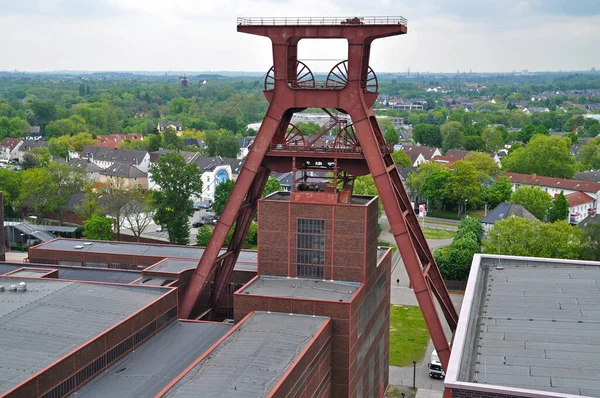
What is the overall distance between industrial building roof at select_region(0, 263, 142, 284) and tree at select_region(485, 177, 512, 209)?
241 feet

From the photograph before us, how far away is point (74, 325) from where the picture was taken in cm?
3206

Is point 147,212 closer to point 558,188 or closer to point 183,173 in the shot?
point 183,173

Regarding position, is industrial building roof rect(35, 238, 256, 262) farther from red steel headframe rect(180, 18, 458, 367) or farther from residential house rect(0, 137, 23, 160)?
residential house rect(0, 137, 23, 160)

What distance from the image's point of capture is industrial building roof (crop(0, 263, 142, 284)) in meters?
45.9

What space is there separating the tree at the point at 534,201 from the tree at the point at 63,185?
56.8 meters

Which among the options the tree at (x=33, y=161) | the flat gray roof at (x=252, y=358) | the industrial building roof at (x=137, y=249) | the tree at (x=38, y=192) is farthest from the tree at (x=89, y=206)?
the flat gray roof at (x=252, y=358)

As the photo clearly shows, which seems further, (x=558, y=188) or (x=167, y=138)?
(x=167, y=138)

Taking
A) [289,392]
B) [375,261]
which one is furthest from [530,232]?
[289,392]

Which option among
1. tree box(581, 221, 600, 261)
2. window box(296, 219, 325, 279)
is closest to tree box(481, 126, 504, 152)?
tree box(581, 221, 600, 261)

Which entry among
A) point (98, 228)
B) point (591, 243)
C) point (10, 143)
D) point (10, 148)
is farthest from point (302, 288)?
point (10, 143)

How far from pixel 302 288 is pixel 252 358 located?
24.9 feet

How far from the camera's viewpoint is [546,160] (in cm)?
13162

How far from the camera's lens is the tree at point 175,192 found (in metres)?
76.4

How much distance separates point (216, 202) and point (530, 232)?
40.1 metres
